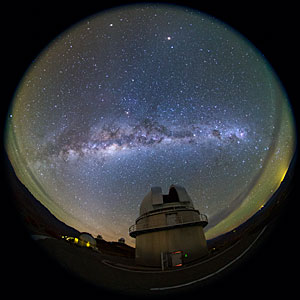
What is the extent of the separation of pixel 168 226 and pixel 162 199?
65.6 inches

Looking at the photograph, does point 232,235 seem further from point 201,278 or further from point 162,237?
point 162,237

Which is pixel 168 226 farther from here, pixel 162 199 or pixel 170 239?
pixel 162 199

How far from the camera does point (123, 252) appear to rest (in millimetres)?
4516

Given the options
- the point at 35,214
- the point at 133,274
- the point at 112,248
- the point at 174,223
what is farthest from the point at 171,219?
the point at 35,214

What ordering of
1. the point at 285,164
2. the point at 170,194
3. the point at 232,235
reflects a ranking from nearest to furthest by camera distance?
the point at 285,164, the point at 232,235, the point at 170,194

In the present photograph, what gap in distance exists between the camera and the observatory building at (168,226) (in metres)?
7.10

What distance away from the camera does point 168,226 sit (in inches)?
318

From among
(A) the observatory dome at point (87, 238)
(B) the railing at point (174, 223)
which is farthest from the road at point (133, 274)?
(B) the railing at point (174, 223)

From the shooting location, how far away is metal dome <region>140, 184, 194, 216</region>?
9.30 m

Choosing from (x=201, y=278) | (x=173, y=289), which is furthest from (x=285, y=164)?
(x=173, y=289)

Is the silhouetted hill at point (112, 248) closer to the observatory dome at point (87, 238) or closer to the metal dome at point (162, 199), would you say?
the observatory dome at point (87, 238)

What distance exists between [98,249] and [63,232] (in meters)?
0.94

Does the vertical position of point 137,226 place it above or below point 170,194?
below

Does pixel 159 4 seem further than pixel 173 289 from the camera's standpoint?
Yes
